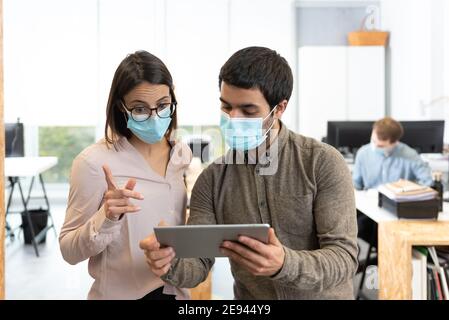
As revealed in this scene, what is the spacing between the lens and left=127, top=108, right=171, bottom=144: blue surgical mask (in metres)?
1.07

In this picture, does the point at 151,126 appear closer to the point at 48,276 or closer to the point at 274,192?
the point at 274,192

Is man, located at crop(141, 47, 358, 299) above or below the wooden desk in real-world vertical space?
above

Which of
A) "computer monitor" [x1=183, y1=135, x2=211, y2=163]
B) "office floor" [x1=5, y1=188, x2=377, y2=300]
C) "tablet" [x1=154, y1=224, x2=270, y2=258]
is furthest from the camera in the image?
"office floor" [x1=5, y1=188, x2=377, y2=300]

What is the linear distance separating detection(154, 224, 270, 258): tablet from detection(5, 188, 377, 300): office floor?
1.58 meters

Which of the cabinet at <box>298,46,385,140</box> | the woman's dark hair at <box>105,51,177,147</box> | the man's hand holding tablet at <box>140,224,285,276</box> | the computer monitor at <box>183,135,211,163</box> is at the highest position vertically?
the cabinet at <box>298,46,385,140</box>

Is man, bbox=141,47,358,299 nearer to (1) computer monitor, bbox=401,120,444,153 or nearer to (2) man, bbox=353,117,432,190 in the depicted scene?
(2) man, bbox=353,117,432,190

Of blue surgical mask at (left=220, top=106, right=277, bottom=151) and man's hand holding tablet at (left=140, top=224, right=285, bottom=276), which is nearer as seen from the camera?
man's hand holding tablet at (left=140, top=224, right=285, bottom=276)

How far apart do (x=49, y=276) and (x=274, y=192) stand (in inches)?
92.4

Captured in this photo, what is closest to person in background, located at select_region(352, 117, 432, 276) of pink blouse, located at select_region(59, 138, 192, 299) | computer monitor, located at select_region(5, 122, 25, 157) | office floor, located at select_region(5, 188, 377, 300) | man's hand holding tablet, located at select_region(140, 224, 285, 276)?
office floor, located at select_region(5, 188, 377, 300)

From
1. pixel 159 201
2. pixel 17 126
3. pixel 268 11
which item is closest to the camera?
pixel 159 201

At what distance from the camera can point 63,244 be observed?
3.54 ft

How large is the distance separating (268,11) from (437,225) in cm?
339
